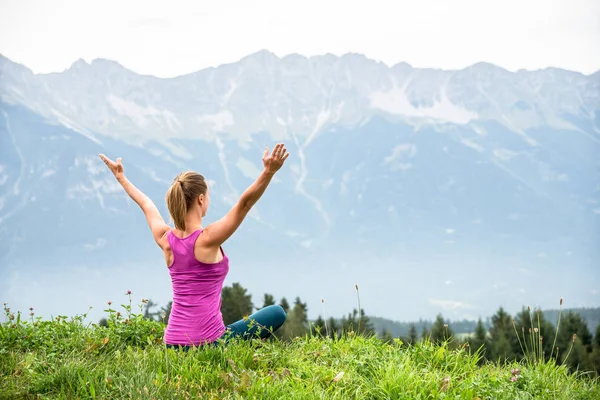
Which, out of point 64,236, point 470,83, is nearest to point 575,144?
point 470,83

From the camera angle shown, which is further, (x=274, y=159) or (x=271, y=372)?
(x=271, y=372)

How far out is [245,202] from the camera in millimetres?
4320

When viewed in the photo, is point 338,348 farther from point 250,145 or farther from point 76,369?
point 250,145

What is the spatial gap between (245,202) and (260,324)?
4.15 feet

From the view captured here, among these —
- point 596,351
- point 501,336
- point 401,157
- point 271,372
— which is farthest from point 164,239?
point 401,157

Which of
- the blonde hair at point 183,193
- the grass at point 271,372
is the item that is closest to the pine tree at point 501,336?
the grass at point 271,372

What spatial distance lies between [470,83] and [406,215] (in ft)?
152

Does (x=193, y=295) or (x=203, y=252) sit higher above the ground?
(x=203, y=252)

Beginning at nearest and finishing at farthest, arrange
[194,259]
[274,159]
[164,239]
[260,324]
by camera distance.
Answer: [274,159], [194,259], [164,239], [260,324]

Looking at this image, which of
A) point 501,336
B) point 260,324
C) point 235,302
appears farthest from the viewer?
point 501,336

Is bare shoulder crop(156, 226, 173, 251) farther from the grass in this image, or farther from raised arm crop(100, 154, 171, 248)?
the grass

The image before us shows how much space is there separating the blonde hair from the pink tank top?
17 centimetres

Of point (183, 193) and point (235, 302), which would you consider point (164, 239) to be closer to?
point (183, 193)

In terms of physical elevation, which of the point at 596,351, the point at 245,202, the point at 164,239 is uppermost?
the point at 245,202
